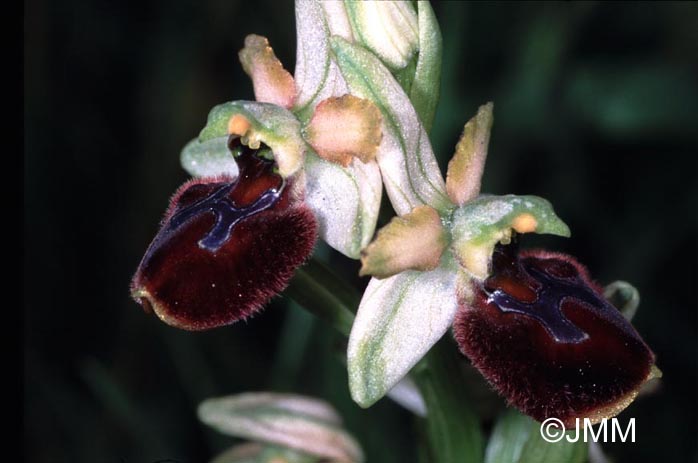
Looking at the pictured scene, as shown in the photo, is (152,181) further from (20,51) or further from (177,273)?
(177,273)

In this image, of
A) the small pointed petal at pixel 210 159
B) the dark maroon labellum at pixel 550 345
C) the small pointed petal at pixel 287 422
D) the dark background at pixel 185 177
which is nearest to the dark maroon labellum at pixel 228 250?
the small pointed petal at pixel 210 159

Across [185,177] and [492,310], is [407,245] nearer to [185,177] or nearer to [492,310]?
[492,310]

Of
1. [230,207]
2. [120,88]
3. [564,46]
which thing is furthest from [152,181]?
[230,207]

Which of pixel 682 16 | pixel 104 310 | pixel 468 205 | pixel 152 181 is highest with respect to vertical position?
pixel 468 205

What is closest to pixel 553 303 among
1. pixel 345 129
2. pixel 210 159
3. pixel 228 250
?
pixel 345 129

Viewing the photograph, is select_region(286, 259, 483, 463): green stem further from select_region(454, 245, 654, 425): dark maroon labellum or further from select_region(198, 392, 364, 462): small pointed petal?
select_region(198, 392, 364, 462): small pointed petal

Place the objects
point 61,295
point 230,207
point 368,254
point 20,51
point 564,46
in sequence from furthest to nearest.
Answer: point 61,295 → point 564,46 → point 20,51 → point 230,207 → point 368,254

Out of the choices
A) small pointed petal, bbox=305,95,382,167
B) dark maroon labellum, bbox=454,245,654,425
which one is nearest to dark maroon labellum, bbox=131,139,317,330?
small pointed petal, bbox=305,95,382,167
